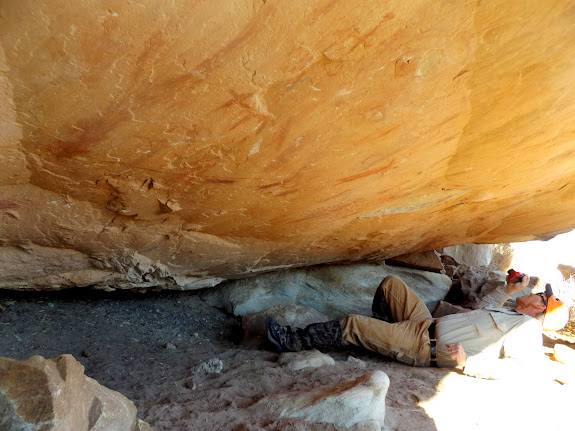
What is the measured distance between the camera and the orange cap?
4.07 meters

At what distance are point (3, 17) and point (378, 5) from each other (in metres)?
1.42

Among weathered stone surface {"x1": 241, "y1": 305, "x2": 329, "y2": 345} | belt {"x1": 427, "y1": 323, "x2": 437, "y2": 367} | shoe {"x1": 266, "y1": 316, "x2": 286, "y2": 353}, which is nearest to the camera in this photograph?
belt {"x1": 427, "y1": 323, "x2": 437, "y2": 367}

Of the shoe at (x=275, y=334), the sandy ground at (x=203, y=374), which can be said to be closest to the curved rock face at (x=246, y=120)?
the sandy ground at (x=203, y=374)

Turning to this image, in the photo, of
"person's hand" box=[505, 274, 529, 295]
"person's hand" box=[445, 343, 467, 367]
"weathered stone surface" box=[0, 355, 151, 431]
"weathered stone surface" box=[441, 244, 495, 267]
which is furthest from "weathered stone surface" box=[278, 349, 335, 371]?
"weathered stone surface" box=[441, 244, 495, 267]

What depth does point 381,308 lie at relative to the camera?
449 centimetres

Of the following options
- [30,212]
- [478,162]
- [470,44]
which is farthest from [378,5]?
[30,212]

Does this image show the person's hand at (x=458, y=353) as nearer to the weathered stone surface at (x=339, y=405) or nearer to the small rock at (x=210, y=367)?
the weathered stone surface at (x=339, y=405)

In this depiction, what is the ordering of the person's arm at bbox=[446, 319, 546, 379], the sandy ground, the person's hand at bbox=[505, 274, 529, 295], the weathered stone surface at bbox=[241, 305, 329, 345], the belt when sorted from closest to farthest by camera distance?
the sandy ground, the person's arm at bbox=[446, 319, 546, 379], the belt, the weathered stone surface at bbox=[241, 305, 329, 345], the person's hand at bbox=[505, 274, 529, 295]

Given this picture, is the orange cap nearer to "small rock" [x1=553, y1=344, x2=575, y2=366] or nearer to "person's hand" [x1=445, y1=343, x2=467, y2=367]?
"small rock" [x1=553, y1=344, x2=575, y2=366]

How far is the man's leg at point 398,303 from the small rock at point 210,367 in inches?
72.4

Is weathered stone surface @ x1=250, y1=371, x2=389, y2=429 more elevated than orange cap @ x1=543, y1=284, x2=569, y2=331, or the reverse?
orange cap @ x1=543, y1=284, x2=569, y2=331

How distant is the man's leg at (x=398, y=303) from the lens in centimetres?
426

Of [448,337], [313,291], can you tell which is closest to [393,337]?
[448,337]

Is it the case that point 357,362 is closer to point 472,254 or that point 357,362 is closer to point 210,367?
point 210,367
